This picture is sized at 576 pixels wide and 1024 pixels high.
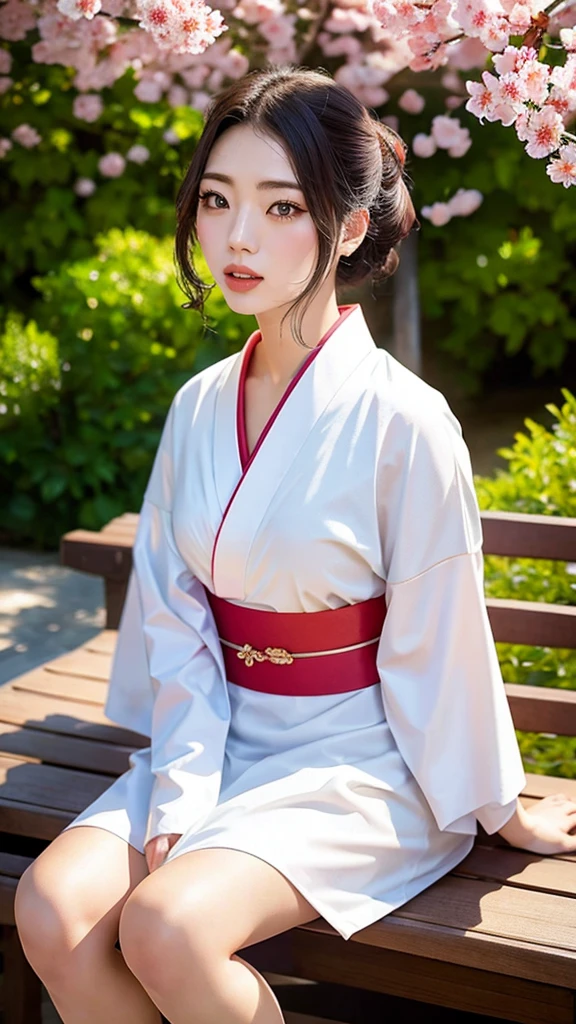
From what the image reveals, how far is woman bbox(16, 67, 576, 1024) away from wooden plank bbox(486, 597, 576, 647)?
0.45 meters

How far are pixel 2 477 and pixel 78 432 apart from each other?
16.2 inches

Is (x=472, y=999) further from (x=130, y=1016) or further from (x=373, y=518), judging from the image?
(x=373, y=518)

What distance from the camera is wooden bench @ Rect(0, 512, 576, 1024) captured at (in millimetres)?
1967

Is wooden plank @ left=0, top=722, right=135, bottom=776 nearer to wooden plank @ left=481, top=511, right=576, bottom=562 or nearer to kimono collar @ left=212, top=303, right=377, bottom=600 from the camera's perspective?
kimono collar @ left=212, top=303, right=377, bottom=600

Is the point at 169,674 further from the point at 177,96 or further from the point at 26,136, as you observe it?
the point at 26,136

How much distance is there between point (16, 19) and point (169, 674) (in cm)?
293

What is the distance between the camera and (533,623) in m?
2.63

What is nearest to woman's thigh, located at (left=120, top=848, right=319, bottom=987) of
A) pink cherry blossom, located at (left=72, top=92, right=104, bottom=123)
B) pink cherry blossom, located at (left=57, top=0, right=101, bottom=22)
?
pink cherry blossom, located at (left=57, top=0, right=101, bottom=22)

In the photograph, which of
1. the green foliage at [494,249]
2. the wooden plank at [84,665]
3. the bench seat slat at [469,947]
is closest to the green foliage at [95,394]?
the green foliage at [494,249]

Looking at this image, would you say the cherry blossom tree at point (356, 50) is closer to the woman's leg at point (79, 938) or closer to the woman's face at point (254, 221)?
the woman's face at point (254, 221)

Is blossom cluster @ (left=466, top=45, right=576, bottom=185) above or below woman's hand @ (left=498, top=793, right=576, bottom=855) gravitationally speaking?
above

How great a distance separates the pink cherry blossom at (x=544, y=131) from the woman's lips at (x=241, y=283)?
0.49 m

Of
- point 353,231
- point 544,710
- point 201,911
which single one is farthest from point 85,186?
point 201,911

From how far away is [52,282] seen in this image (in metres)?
5.50
